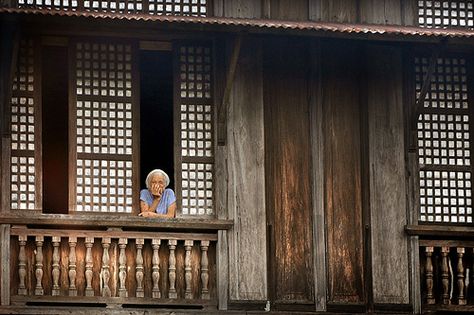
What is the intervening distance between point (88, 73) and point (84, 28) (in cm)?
60

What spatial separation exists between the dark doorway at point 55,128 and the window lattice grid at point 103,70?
0.50 metres

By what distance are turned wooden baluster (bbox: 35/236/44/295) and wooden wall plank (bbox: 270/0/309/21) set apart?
4420mm

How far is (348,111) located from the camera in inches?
1016

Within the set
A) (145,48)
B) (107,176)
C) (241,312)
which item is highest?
(145,48)

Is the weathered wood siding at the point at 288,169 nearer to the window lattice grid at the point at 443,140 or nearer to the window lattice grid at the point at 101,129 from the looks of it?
the window lattice grid at the point at 443,140

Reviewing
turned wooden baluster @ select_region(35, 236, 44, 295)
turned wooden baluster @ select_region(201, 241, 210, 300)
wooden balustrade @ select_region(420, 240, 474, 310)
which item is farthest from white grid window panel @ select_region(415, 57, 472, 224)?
turned wooden baluster @ select_region(35, 236, 44, 295)

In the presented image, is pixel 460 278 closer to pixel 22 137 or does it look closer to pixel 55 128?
pixel 22 137

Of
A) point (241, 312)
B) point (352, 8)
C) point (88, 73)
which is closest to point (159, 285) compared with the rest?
point (241, 312)

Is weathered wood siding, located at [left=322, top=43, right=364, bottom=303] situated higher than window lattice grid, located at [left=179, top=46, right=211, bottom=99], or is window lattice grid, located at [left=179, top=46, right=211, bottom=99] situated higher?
window lattice grid, located at [left=179, top=46, right=211, bottom=99]

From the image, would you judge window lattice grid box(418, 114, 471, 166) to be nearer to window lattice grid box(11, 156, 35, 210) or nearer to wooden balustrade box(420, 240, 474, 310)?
wooden balustrade box(420, 240, 474, 310)

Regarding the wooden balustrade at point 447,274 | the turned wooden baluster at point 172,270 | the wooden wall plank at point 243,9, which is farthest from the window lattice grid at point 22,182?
the wooden balustrade at point 447,274

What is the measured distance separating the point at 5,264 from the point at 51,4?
11.9ft

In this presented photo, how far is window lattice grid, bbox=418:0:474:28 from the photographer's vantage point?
26.4 meters

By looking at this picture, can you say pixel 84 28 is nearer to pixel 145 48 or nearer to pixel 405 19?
pixel 145 48
